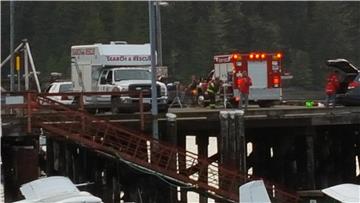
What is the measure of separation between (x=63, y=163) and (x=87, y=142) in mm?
3951

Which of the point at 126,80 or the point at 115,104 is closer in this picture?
the point at 115,104

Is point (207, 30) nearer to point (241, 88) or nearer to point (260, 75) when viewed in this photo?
point (260, 75)

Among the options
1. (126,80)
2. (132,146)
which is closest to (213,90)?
(126,80)

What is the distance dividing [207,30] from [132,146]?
228ft

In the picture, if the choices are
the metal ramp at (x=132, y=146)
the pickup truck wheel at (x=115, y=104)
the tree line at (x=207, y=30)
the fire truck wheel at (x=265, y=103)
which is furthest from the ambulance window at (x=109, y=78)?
the tree line at (x=207, y=30)

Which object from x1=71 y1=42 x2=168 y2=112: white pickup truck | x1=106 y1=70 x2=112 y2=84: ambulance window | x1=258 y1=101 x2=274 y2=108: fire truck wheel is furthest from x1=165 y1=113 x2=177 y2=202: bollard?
x1=258 y1=101 x2=274 y2=108: fire truck wheel

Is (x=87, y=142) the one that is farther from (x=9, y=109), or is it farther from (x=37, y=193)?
(x=37, y=193)

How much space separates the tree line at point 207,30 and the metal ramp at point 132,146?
163ft

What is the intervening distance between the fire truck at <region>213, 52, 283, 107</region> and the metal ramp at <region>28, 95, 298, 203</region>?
35.9 feet

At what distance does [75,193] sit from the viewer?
15594 mm

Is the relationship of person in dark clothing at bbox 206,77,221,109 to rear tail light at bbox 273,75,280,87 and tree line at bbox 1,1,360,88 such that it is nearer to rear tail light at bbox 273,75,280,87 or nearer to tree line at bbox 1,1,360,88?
rear tail light at bbox 273,75,280,87

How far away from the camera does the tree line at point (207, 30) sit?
75.2 meters

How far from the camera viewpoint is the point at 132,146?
67.6 ft

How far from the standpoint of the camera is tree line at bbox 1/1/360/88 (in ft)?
247
